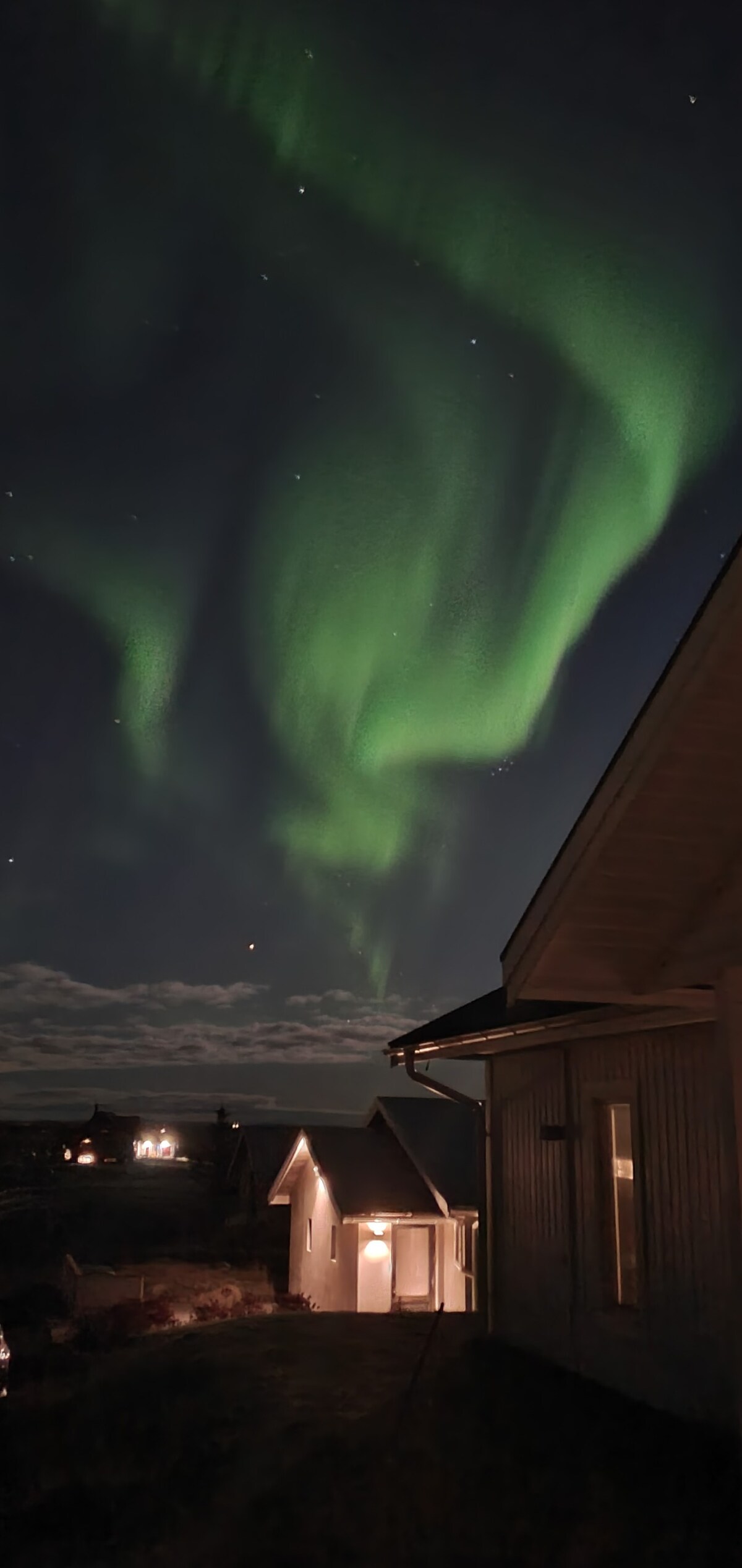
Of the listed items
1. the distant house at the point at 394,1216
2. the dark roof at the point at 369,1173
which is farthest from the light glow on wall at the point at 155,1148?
the distant house at the point at 394,1216

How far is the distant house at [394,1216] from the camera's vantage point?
2427cm

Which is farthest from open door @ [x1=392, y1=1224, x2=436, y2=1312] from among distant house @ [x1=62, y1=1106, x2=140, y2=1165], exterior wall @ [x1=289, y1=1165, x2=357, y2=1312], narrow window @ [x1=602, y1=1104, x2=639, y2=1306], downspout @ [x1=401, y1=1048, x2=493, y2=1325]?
distant house @ [x1=62, y1=1106, x2=140, y2=1165]

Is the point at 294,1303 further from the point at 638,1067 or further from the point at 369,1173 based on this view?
the point at 638,1067

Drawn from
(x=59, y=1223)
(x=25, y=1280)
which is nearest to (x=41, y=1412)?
(x=25, y=1280)

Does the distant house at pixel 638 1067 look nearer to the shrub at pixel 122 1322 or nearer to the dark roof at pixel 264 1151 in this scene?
the shrub at pixel 122 1322

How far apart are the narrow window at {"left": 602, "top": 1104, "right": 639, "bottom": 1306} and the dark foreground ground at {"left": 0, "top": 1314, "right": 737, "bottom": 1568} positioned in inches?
39.7

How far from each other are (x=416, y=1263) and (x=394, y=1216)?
1.93 metres

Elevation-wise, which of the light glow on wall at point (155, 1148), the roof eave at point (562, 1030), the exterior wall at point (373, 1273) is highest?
the roof eave at point (562, 1030)

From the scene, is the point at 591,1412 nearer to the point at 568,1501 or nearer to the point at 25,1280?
the point at 568,1501

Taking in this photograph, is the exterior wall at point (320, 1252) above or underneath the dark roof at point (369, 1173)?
underneath

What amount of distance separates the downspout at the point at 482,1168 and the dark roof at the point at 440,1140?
29.7 ft

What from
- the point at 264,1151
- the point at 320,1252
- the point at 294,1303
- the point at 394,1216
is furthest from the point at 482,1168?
the point at 264,1151

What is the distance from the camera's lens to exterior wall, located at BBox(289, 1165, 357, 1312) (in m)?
24.4

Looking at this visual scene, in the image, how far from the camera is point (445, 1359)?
12148mm
